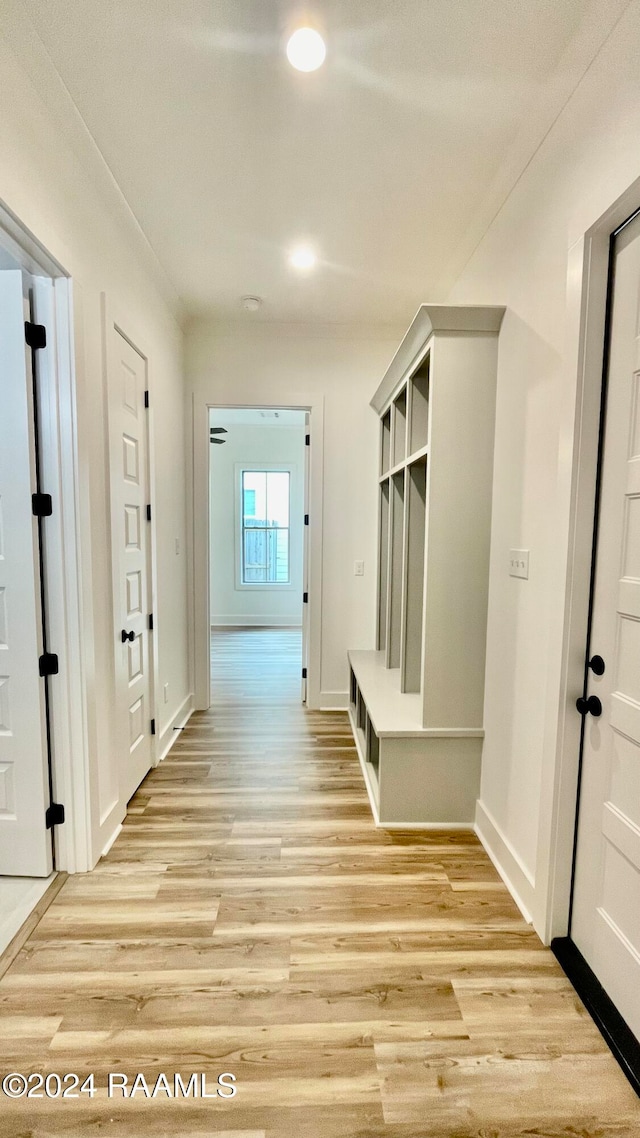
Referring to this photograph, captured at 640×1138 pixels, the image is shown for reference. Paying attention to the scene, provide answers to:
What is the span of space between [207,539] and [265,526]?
141 inches

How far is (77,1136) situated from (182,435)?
3236 millimetres

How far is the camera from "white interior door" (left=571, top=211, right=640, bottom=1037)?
4.18 feet

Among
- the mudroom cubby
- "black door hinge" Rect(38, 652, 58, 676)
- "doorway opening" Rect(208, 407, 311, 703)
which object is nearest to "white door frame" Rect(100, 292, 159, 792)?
"black door hinge" Rect(38, 652, 58, 676)

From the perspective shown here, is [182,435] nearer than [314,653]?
Yes

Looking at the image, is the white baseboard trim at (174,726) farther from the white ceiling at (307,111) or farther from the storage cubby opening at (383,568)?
the white ceiling at (307,111)

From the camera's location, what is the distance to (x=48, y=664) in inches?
69.8

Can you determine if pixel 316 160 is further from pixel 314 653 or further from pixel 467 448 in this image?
pixel 314 653

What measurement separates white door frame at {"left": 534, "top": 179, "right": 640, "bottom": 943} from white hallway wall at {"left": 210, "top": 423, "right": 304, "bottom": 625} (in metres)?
5.61

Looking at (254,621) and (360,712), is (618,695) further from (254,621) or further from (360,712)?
(254,621)

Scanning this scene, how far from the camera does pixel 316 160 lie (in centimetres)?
186

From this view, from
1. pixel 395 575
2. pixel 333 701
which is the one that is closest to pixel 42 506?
pixel 395 575

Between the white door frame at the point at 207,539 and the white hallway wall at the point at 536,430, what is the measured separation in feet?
5.24

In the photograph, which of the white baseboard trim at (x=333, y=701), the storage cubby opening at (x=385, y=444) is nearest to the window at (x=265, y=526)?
the white baseboard trim at (x=333, y=701)

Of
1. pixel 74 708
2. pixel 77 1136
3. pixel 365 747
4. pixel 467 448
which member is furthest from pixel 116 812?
pixel 467 448
